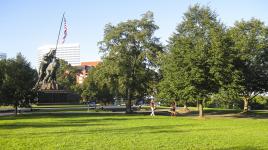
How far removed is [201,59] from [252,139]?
21.3m

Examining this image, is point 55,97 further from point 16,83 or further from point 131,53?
point 16,83

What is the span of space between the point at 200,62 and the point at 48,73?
167 ft

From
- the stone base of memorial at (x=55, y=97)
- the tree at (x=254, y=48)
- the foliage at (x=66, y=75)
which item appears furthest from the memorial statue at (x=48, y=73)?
the tree at (x=254, y=48)

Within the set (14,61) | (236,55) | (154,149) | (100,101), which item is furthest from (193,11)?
(100,101)

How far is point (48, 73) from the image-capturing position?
84.4 meters

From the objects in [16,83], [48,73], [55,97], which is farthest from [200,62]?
[48,73]

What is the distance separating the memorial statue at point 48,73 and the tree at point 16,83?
35331 millimetres

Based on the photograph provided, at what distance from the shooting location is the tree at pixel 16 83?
4434cm

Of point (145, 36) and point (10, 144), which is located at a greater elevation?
point (145, 36)

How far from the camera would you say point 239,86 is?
39.0 m

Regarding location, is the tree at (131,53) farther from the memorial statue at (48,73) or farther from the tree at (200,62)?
the memorial statue at (48,73)

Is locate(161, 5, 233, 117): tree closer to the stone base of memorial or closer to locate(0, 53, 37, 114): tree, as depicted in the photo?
locate(0, 53, 37, 114): tree

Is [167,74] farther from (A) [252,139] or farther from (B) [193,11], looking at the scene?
(A) [252,139]

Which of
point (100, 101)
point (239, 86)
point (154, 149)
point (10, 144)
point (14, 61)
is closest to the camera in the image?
point (154, 149)
